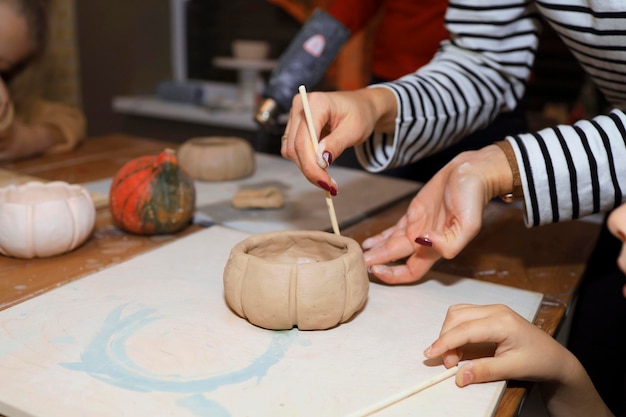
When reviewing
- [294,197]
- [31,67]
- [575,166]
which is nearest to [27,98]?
[31,67]

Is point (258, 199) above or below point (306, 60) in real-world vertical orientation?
below

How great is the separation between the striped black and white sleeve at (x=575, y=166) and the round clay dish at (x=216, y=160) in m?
0.82

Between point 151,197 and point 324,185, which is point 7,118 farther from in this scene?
point 324,185

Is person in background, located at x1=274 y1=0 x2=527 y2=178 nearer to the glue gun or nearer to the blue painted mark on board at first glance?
the glue gun

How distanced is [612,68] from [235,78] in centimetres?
289

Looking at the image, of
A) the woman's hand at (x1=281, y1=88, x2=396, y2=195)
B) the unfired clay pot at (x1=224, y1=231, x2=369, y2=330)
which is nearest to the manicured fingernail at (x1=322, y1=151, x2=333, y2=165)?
the woman's hand at (x1=281, y1=88, x2=396, y2=195)

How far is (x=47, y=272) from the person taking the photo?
3.47 ft

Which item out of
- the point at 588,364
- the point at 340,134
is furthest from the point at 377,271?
the point at 588,364

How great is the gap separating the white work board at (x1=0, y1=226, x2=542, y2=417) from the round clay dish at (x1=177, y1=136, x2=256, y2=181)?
60cm

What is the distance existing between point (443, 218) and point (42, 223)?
70cm

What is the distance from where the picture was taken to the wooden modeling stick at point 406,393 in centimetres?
68

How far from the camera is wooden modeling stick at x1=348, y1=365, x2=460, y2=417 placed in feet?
2.23

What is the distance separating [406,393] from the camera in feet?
2.34

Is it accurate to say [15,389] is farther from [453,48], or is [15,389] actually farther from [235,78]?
[235,78]
